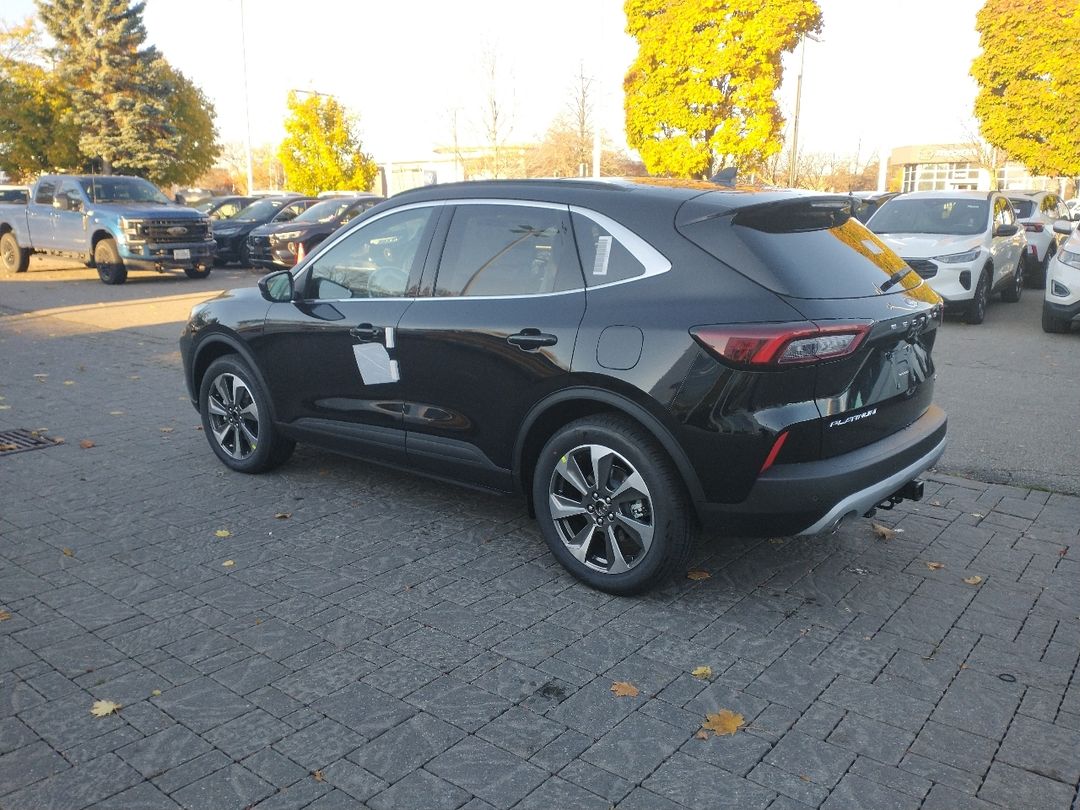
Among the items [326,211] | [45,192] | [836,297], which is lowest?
[836,297]

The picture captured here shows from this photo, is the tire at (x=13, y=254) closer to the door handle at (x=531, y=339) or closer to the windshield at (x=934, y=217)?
the windshield at (x=934, y=217)

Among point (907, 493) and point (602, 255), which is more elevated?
point (602, 255)

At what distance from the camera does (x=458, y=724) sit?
3174mm

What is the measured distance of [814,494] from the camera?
3.66m

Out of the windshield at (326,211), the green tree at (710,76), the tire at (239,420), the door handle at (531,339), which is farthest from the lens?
the green tree at (710,76)

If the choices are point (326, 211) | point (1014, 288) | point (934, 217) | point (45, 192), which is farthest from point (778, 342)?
point (45, 192)

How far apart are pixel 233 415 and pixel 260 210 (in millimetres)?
18876

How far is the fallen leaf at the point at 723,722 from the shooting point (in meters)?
3.12

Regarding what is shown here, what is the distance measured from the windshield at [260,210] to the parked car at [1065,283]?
17797mm

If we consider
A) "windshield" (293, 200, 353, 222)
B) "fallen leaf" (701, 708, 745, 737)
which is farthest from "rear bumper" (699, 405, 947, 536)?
"windshield" (293, 200, 353, 222)

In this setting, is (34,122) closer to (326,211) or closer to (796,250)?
(326,211)

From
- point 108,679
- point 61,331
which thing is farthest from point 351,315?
point 61,331

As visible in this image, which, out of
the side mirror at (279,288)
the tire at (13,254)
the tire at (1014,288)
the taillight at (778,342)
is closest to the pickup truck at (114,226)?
the tire at (13,254)

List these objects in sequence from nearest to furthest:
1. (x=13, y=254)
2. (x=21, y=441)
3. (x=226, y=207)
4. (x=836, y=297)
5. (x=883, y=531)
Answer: (x=836, y=297) < (x=883, y=531) < (x=21, y=441) < (x=13, y=254) < (x=226, y=207)
